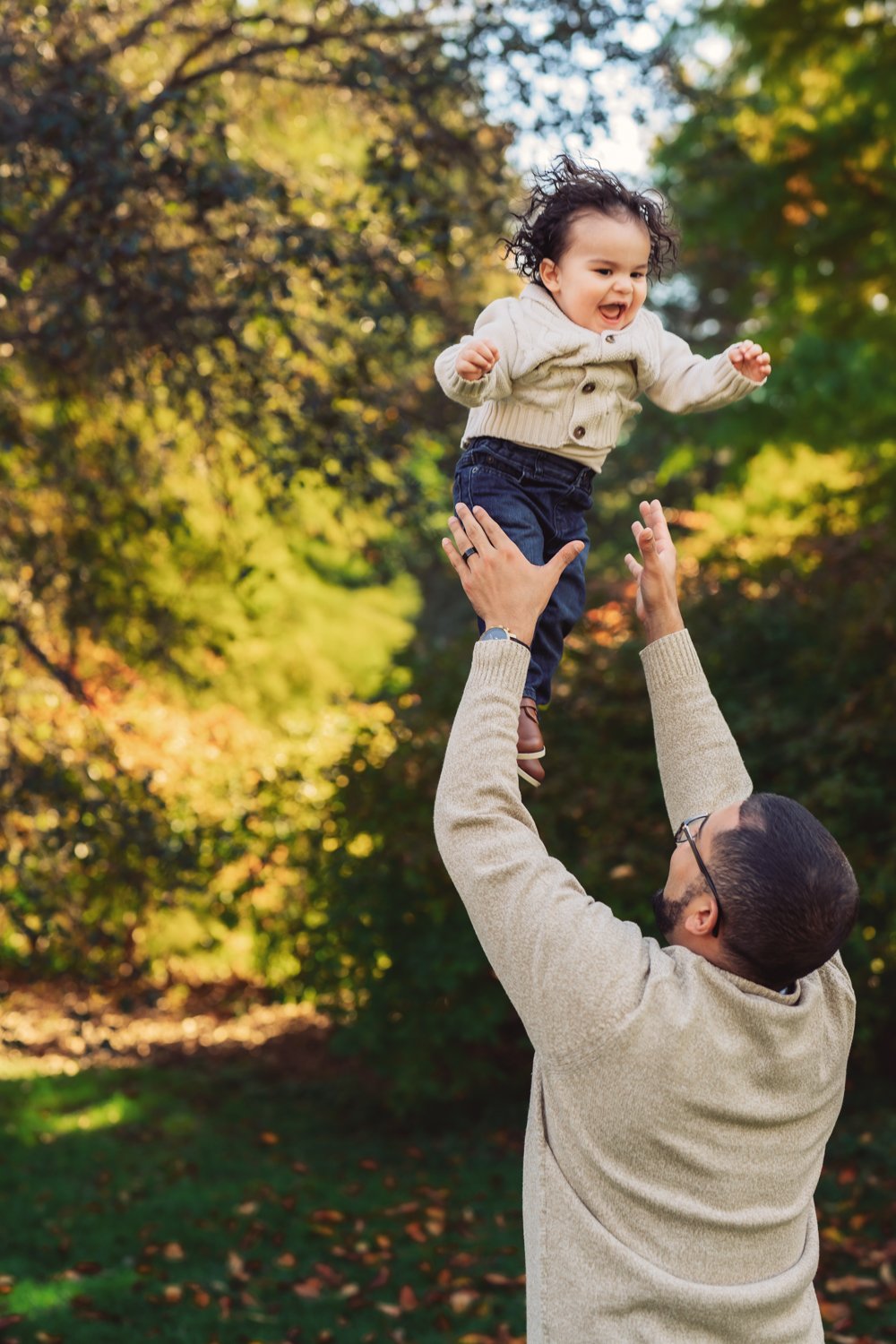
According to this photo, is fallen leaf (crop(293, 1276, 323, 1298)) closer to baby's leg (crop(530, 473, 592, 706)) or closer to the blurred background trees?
the blurred background trees

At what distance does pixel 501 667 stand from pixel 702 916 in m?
0.45

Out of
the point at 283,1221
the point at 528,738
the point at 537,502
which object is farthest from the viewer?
the point at 283,1221

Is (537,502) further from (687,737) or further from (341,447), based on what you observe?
(341,447)

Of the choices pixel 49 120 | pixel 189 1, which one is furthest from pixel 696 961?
pixel 189 1

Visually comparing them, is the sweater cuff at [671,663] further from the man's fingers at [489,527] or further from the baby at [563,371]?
the man's fingers at [489,527]

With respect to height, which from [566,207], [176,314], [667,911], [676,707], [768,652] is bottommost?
[667,911]

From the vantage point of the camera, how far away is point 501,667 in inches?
75.6

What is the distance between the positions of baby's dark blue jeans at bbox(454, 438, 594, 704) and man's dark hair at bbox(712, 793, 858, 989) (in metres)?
0.51

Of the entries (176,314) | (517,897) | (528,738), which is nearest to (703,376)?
(528,738)

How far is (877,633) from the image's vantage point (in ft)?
20.4

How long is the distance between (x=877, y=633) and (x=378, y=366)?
8.67 ft

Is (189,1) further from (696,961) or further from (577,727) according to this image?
(696,961)

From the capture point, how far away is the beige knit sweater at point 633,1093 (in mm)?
1781

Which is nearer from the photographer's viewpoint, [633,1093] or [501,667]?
[633,1093]
